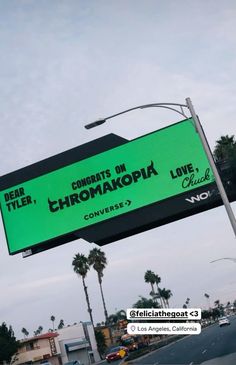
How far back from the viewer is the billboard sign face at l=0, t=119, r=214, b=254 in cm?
1938

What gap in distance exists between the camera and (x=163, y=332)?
30.1 feet

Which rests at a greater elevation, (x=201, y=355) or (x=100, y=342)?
(x=100, y=342)

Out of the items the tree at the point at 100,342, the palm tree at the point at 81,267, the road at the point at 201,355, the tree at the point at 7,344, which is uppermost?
the palm tree at the point at 81,267

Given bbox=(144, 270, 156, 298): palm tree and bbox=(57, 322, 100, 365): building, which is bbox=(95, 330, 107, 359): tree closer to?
bbox=(57, 322, 100, 365): building

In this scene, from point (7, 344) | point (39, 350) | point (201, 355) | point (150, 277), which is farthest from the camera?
point (150, 277)

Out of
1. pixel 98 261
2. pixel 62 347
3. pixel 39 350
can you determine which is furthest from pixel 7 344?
pixel 98 261

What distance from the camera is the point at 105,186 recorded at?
784 inches
